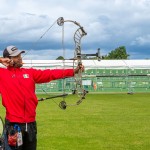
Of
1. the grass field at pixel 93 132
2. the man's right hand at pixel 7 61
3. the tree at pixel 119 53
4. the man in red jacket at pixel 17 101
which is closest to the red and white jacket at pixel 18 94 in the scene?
the man in red jacket at pixel 17 101

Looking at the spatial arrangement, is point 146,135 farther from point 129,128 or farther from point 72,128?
point 72,128

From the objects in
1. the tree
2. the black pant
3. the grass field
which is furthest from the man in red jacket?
the tree

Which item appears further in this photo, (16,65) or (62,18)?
(62,18)

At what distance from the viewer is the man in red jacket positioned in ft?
22.0

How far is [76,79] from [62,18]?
1.07 metres

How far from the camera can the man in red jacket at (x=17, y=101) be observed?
670cm

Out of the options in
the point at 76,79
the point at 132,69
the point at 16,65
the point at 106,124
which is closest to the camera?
the point at 16,65

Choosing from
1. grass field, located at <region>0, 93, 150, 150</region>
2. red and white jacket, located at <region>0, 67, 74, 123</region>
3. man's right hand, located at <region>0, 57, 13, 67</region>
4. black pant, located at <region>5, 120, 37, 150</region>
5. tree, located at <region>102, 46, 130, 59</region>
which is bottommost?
grass field, located at <region>0, 93, 150, 150</region>

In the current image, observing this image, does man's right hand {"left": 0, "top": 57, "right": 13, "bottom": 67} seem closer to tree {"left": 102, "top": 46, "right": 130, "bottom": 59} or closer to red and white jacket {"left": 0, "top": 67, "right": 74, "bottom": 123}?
red and white jacket {"left": 0, "top": 67, "right": 74, "bottom": 123}

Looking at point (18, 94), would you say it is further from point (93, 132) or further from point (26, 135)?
point (93, 132)

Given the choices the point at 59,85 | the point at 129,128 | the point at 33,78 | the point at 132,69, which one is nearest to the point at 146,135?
the point at 129,128

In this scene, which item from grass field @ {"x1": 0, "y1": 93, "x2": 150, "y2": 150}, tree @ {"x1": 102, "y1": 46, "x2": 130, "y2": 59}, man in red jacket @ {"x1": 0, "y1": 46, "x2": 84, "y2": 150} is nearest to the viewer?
man in red jacket @ {"x1": 0, "y1": 46, "x2": 84, "y2": 150}

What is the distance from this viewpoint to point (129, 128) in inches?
616

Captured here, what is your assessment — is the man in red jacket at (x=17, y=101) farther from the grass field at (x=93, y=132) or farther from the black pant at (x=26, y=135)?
the grass field at (x=93, y=132)
